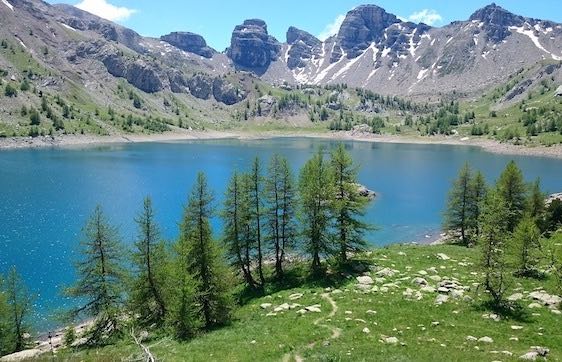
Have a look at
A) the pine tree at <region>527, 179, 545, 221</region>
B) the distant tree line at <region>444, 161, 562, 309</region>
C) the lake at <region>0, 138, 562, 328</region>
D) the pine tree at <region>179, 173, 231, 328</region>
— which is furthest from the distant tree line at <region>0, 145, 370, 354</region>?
the pine tree at <region>527, 179, 545, 221</region>

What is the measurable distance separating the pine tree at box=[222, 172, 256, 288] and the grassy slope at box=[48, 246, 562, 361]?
7884mm

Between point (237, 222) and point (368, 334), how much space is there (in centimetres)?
2094

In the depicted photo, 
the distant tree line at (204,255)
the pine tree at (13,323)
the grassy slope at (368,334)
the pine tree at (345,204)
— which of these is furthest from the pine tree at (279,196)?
the pine tree at (13,323)

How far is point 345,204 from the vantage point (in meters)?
47.5

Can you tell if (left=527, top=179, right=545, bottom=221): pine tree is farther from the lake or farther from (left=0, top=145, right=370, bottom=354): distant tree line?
(left=0, top=145, right=370, bottom=354): distant tree line

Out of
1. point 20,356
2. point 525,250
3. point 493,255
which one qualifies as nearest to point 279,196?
point 493,255

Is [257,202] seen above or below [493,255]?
above

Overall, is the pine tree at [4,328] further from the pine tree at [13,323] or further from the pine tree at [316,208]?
the pine tree at [316,208]

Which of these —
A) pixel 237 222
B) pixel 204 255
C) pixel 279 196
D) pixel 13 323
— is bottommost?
pixel 13 323

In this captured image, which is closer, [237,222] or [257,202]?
[237,222]

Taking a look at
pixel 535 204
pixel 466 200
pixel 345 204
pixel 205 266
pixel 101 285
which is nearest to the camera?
pixel 205 266

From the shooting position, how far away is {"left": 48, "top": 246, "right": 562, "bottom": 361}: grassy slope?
83.4 feet

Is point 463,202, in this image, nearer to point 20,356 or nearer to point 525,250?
point 525,250

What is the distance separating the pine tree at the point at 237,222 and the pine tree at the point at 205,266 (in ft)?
16.6
